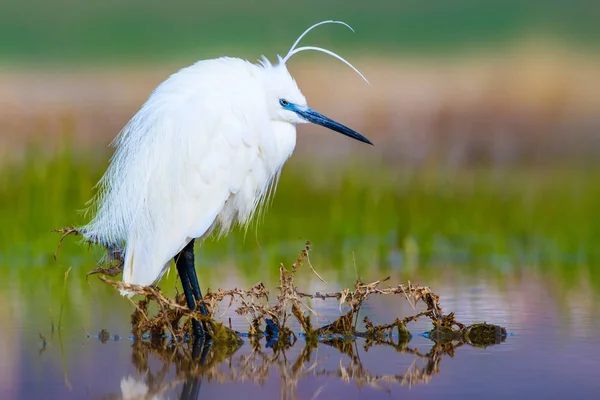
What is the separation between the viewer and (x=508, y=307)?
639cm

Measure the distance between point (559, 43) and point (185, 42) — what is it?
4.54 m

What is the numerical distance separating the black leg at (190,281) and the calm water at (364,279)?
0.34 m

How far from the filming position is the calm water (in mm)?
4711

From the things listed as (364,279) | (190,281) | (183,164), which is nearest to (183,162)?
(183,164)

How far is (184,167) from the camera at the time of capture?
590 centimetres

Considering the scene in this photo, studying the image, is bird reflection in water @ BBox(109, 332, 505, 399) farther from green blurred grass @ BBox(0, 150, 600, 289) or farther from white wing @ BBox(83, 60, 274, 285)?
green blurred grass @ BBox(0, 150, 600, 289)

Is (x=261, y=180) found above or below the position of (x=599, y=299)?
above

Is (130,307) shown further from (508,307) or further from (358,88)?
(358,88)

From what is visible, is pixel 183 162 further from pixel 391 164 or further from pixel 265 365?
pixel 391 164

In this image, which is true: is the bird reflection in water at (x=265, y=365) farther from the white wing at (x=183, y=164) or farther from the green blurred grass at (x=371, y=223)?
the green blurred grass at (x=371, y=223)

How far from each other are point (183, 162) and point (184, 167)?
0.02m

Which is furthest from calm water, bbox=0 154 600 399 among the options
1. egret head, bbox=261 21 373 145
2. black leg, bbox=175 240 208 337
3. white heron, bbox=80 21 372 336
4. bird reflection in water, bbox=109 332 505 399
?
egret head, bbox=261 21 373 145

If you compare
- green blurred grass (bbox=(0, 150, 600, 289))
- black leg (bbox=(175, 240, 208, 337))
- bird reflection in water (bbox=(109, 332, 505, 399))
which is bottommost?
bird reflection in water (bbox=(109, 332, 505, 399))

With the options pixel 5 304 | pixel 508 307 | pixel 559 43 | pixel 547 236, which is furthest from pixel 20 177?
pixel 559 43
